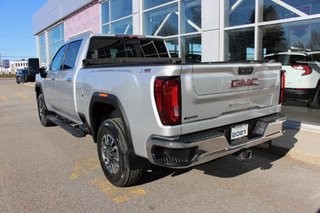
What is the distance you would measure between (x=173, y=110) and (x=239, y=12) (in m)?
6.51

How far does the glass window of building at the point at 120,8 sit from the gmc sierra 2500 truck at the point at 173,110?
9688mm

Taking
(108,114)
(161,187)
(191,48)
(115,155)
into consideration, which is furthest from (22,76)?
(161,187)

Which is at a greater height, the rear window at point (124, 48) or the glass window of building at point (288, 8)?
the glass window of building at point (288, 8)

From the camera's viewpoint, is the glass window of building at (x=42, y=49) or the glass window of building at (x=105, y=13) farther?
the glass window of building at (x=42, y=49)

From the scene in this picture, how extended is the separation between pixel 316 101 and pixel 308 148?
354cm

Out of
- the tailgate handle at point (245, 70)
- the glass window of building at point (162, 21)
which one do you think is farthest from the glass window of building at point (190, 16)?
the tailgate handle at point (245, 70)

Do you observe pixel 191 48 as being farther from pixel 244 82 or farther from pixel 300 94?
pixel 244 82

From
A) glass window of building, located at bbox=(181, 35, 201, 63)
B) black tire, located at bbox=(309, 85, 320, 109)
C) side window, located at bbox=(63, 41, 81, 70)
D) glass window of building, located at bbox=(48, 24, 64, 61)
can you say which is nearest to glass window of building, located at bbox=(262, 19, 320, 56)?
black tire, located at bbox=(309, 85, 320, 109)

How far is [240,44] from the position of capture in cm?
936

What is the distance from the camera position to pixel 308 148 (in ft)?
18.9

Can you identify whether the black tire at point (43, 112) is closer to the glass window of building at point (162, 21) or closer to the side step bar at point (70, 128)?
the side step bar at point (70, 128)

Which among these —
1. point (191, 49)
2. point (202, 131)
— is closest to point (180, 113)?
point (202, 131)

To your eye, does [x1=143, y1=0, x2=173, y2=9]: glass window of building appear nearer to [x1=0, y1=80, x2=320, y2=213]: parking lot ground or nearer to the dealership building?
the dealership building

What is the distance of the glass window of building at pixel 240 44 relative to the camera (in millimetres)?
9078
